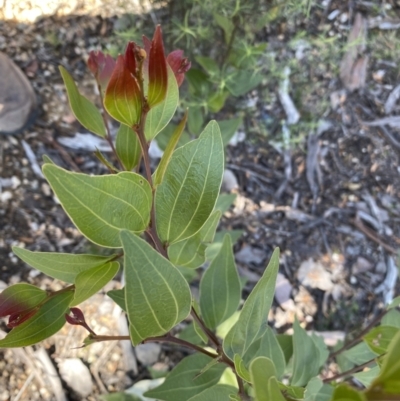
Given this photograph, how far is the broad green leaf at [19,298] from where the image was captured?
2.15 ft

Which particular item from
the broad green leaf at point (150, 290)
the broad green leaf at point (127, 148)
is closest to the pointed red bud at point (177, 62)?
the broad green leaf at point (127, 148)

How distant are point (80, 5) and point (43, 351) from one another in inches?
45.7

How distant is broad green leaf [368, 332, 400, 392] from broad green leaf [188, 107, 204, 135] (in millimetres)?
1098

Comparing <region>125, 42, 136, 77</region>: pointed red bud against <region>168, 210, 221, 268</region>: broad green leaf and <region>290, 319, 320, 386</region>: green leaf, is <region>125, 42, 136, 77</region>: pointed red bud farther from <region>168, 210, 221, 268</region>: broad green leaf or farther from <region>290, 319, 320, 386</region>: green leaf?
<region>290, 319, 320, 386</region>: green leaf

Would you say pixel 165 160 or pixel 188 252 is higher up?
pixel 165 160

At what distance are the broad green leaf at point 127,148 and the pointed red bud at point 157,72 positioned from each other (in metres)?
0.22

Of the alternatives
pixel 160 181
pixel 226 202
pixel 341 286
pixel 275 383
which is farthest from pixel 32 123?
pixel 275 383

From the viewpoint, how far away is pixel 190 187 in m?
0.63

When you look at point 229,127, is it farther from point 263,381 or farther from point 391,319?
point 263,381

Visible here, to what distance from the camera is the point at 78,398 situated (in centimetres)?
128

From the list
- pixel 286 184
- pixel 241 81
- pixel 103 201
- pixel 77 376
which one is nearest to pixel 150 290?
pixel 103 201

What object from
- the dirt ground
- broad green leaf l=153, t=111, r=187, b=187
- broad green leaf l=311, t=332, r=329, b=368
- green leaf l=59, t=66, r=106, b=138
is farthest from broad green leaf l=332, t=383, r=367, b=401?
the dirt ground

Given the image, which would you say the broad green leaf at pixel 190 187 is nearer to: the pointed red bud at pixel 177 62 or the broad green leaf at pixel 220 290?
the pointed red bud at pixel 177 62

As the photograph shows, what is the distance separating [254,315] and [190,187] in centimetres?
22
